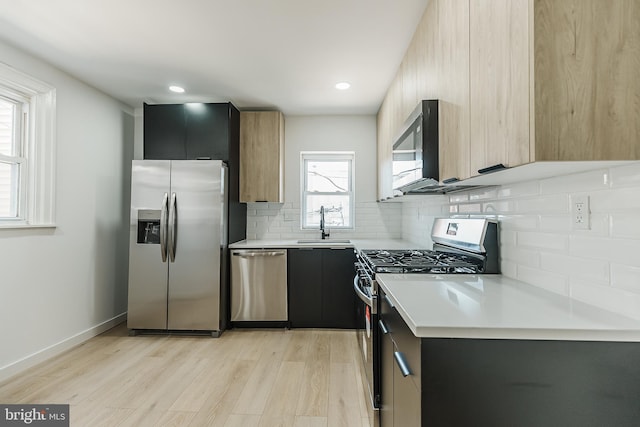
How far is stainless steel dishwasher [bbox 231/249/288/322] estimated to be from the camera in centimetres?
364

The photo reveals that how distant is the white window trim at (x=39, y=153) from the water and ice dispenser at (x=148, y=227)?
0.72 meters

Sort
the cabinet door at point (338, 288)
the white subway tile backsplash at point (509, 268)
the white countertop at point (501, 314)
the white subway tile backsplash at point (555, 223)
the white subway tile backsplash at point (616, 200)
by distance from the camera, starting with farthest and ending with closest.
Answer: the cabinet door at point (338, 288)
the white subway tile backsplash at point (509, 268)
the white subway tile backsplash at point (555, 223)
the white subway tile backsplash at point (616, 200)
the white countertop at point (501, 314)

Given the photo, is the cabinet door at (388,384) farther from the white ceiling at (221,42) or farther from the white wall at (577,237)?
the white ceiling at (221,42)

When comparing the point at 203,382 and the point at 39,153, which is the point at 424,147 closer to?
the point at 203,382

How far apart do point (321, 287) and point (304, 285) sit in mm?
187

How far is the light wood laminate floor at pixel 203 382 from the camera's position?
206cm

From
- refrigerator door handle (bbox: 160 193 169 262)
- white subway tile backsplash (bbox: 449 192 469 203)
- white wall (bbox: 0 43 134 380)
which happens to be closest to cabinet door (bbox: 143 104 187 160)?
white wall (bbox: 0 43 134 380)

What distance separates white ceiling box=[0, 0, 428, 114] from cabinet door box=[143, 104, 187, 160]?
182 mm

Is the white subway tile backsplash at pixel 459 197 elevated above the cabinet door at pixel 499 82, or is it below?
below

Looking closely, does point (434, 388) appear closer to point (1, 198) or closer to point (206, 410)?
point (206, 410)

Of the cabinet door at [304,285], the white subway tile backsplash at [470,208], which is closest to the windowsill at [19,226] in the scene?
the cabinet door at [304,285]

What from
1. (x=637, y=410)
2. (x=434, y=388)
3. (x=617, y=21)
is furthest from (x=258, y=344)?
(x=617, y=21)

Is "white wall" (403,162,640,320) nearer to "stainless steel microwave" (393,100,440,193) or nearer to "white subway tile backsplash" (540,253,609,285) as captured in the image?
"white subway tile backsplash" (540,253,609,285)
